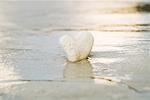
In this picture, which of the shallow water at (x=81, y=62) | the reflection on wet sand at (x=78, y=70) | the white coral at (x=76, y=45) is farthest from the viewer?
the white coral at (x=76, y=45)

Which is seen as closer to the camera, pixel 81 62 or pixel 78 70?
pixel 78 70

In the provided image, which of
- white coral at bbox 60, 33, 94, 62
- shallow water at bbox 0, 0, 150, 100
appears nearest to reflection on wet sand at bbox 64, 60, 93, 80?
shallow water at bbox 0, 0, 150, 100

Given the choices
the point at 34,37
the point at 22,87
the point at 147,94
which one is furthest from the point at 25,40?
the point at 147,94

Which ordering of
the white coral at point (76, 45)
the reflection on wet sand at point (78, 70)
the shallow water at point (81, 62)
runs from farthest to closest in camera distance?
the white coral at point (76, 45) → the reflection on wet sand at point (78, 70) → the shallow water at point (81, 62)

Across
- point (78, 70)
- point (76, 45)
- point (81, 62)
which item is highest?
point (76, 45)

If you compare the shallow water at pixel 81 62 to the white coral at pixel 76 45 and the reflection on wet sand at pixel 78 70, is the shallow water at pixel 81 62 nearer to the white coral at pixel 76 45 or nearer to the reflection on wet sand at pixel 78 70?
the reflection on wet sand at pixel 78 70

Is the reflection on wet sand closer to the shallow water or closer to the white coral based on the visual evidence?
the shallow water

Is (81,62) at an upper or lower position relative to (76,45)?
lower

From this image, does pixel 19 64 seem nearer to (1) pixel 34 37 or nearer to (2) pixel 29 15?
(1) pixel 34 37

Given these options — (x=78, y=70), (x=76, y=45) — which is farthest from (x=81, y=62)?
(x=78, y=70)

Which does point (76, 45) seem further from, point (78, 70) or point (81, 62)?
point (78, 70)

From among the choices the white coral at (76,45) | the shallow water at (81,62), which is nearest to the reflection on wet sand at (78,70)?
the shallow water at (81,62)
